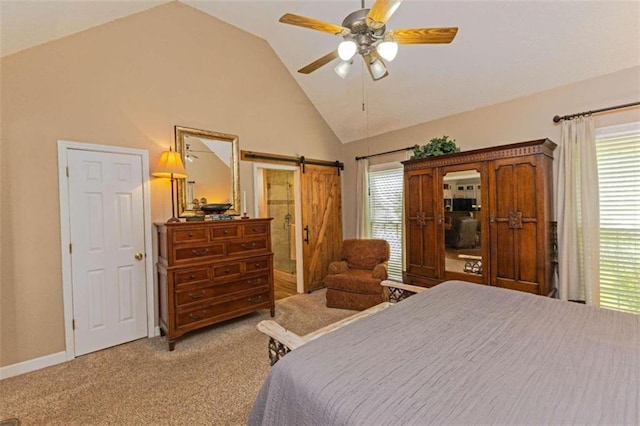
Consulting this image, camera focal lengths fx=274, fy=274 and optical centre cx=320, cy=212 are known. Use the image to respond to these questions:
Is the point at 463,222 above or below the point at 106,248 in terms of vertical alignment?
above

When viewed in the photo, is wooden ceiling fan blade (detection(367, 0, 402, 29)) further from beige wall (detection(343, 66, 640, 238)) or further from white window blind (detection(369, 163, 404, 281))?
white window blind (detection(369, 163, 404, 281))

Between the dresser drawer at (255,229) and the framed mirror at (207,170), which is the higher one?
the framed mirror at (207,170)

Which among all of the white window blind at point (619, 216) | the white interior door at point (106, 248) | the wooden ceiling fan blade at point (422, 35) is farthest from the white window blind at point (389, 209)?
the white interior door at point (106, 248)

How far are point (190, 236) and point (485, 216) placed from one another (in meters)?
3.36

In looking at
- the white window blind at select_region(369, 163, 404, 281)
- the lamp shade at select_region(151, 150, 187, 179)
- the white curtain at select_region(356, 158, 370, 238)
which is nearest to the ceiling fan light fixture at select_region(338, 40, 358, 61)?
the lamp shade at select_region(151, 150, 187, 179)

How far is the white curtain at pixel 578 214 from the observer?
2.77m

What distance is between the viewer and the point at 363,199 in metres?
5.07

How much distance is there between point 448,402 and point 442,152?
3.26 metres

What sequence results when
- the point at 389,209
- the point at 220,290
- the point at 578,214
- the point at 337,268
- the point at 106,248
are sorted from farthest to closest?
the point at 389,209, the point at 337,268, the point at 220,290, the point at 106,248, the point at 578,214

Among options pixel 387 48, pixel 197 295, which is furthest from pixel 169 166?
pixel 387 48

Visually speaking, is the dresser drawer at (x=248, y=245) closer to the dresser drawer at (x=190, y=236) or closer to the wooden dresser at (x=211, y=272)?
the wooden dresser at (x=211, y=272)

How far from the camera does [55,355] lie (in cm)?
267

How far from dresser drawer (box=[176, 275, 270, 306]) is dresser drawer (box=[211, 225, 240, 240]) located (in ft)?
1.89

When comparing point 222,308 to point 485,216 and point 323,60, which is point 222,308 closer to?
point 323,60
